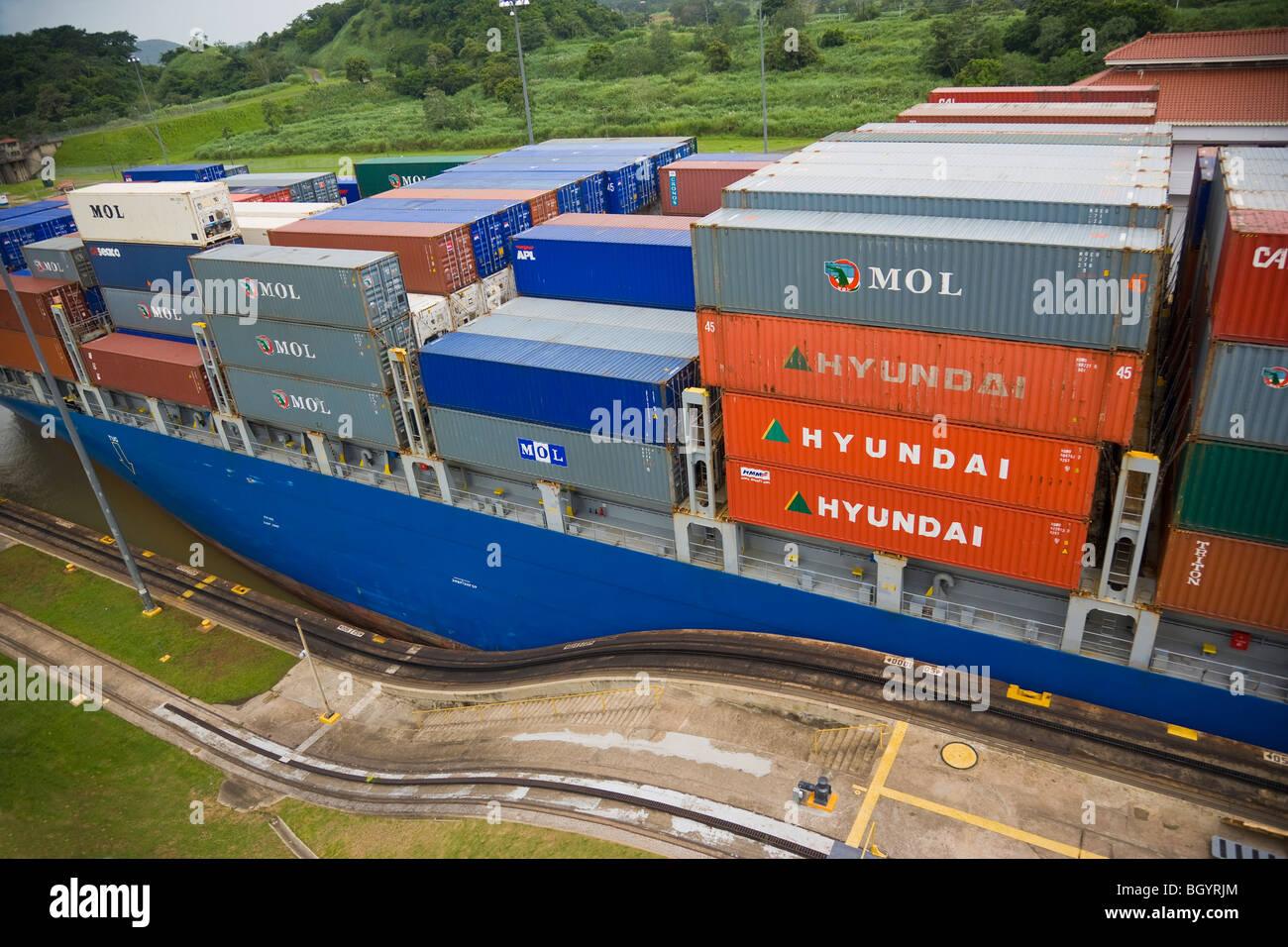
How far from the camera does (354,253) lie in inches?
1007

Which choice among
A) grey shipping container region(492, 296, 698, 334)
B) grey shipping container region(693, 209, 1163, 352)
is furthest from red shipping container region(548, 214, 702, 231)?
grey shipping container region(693, 209, 1163, 352)

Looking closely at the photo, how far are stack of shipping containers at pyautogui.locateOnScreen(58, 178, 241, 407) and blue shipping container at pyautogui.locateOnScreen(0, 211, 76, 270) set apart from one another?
7969 millimetres

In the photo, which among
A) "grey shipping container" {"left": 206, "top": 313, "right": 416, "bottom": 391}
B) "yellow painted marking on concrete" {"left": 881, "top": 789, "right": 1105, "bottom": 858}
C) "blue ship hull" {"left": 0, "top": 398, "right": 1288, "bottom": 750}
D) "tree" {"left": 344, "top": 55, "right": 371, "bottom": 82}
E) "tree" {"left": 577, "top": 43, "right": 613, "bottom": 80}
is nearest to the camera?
"yellow painted marking on concrete" {"left": 881, "top": 789, "right": 1105, "bottom": 858}

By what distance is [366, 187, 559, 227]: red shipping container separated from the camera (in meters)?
30.7

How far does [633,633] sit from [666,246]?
38.9 ft

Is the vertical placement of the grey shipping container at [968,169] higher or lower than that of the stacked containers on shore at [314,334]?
higher

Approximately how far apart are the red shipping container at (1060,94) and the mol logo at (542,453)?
25534mm

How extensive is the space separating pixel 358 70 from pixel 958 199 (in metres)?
97.3

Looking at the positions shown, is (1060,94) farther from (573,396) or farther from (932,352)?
(573,396)

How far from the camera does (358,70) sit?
95000 mm

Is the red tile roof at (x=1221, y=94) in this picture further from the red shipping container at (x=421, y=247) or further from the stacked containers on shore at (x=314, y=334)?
the stacked containers on shore at (x=314, y=334)

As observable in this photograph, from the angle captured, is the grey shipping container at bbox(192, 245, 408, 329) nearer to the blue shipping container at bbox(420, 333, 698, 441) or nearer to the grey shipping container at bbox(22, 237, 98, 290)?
the blue shipping container at bbox(420, 333, 698, 441)

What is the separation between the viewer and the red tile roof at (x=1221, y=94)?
31.1 m

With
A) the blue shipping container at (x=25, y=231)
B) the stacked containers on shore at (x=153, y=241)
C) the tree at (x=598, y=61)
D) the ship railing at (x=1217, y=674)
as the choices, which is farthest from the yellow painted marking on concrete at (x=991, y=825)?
the tree at (x=598, y=61)
